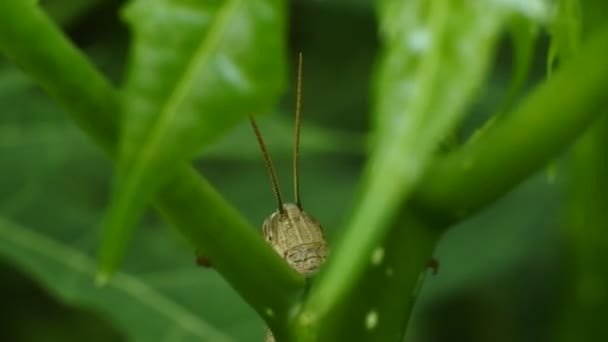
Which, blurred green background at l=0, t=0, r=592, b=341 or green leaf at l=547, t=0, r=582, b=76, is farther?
blurred green background at l=0, t=0, r=592, b=341

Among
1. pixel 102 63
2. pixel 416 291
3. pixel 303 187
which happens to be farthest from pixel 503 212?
pixel 416 291

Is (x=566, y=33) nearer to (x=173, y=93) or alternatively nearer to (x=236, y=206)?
(x=173, y=93)

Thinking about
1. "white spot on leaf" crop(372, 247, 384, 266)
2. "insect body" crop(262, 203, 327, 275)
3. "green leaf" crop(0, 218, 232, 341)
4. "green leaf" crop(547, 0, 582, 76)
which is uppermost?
"green leaf" crop(0, 218, 232, 341)

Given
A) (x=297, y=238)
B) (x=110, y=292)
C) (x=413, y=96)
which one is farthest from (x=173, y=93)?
(x=110, y=292)

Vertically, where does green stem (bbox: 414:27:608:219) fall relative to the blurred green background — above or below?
below

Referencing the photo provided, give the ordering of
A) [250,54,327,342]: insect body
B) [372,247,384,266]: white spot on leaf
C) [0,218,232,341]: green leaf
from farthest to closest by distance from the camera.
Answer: [0,218,232,341]: green leaf
[250,54,327,342]: insect body
[372,247,384,266]: white spot on leaf

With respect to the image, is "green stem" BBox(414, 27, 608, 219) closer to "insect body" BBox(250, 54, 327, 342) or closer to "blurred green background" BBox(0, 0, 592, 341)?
"insect body" BBox(250, 54, 327, 342)

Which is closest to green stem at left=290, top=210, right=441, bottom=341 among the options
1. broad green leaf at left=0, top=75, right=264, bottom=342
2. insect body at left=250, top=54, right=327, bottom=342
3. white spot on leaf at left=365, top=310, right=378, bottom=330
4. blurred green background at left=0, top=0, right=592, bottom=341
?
white spot on leaf at left=365, top=310, right=378, bottom=330
